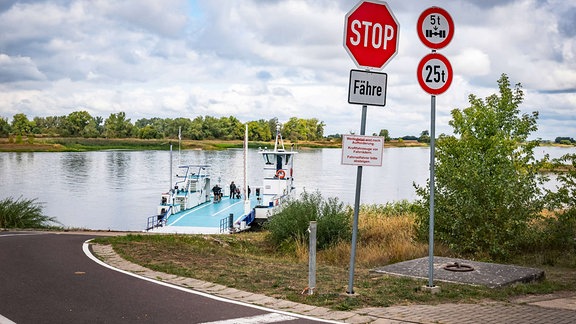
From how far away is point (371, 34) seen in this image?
795 cm

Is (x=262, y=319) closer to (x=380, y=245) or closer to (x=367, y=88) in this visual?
(x=367, y=88)

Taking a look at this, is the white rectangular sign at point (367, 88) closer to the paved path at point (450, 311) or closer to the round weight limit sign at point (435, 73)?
the round weight limit sign at point (435, 73)

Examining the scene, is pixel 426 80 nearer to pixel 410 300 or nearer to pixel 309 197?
pixel 410 300

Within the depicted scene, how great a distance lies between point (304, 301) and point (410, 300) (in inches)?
55.6

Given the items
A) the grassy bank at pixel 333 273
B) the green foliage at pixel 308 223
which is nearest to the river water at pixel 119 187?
the green foliage at pixel 308 223

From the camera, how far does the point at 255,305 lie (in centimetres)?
741

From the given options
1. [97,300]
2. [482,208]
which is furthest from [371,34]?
[482,208]

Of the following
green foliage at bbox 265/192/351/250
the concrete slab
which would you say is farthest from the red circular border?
green foliage at bbox 265/192/351/250

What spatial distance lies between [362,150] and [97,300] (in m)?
3.90

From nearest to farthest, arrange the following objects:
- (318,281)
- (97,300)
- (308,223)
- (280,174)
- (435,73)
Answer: (97,300) → (435,73) → (318,281) → (308,223) → (280,174)

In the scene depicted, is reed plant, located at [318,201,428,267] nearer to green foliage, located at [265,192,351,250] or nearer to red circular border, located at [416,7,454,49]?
green foliage, located at [265,192,351,250]

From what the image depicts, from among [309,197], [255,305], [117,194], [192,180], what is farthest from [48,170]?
[255,305]

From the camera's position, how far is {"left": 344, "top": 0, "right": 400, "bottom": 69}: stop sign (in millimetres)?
7828

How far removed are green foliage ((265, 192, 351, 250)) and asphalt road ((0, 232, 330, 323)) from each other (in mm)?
8446
